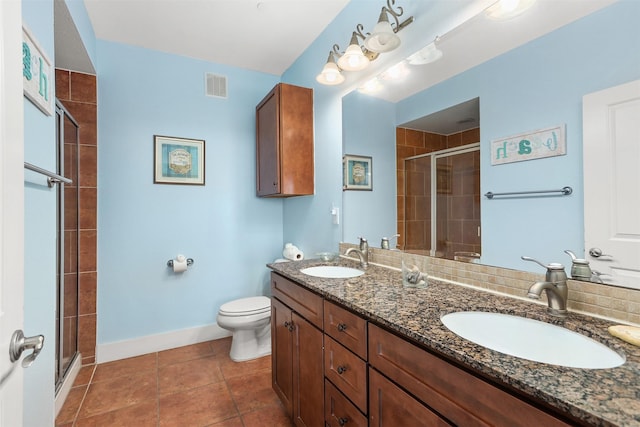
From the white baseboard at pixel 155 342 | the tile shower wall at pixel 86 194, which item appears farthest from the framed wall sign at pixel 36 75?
the white baseboard at pixel 155 342

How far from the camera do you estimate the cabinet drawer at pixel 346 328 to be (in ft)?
3.47

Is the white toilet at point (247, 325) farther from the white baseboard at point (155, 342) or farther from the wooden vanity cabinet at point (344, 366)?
the wooden vanity cabinet at point (344, 366)

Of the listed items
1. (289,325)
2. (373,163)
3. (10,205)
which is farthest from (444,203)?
(10,205)

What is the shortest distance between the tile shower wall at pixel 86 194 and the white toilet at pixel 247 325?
3.35ft

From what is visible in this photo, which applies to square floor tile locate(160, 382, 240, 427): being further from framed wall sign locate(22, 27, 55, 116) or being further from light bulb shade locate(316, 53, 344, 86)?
light bulb shade locate(316, 53, 344, 86)

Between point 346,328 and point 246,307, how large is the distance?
1452 mm

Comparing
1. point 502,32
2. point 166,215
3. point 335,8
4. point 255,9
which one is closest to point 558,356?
point 502,32

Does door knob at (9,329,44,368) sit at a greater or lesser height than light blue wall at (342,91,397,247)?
lesser

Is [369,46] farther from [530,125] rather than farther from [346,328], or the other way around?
[346,328]

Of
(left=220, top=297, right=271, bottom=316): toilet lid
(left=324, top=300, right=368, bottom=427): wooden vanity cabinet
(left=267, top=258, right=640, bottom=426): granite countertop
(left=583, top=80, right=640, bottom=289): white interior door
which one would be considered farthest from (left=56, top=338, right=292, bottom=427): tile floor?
(left=583, top=80, right=640, bottom=289): white interior door

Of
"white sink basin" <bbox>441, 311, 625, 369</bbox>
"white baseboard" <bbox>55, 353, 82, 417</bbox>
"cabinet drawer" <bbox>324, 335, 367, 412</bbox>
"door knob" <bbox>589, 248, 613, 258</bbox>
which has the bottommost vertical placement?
"white baseboard" <bbox>55, 353, 82, 417</bbox>

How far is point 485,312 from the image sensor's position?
0.99 meters

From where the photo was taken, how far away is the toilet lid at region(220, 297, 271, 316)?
2316 millimetres

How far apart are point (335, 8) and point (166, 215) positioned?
6.93ft
